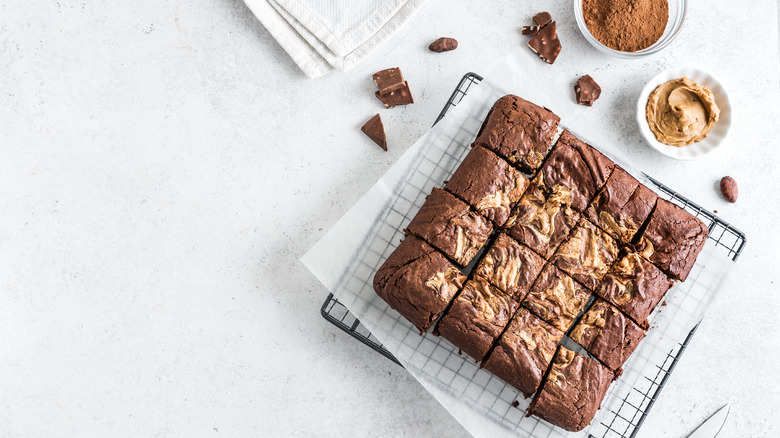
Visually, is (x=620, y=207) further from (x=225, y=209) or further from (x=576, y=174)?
(x=225, y=209)

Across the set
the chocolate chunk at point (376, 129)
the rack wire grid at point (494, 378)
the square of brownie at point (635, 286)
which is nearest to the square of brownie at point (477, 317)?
the rack wire grid at point (494, 378)

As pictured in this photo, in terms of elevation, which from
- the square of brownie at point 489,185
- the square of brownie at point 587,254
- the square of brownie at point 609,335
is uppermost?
the square of brownie at point 489,185

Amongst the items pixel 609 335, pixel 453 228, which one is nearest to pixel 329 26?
pixel 453 228

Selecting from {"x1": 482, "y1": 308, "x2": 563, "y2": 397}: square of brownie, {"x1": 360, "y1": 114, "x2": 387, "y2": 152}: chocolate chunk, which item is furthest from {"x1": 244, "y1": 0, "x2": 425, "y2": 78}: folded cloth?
{"x1": 482, "y1": 308, "x2": 563, "y2": 397}: square of brownie

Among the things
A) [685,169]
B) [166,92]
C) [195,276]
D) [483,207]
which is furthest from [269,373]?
[685,169]

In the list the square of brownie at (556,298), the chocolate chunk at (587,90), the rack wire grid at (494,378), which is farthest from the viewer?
the chocolate chunk at (587,90)

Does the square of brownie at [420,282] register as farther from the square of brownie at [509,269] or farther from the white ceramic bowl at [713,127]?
the white ceramic bowl at [713,127]

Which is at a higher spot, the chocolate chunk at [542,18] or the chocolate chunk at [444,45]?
the chocolate chunk at [542,18]
